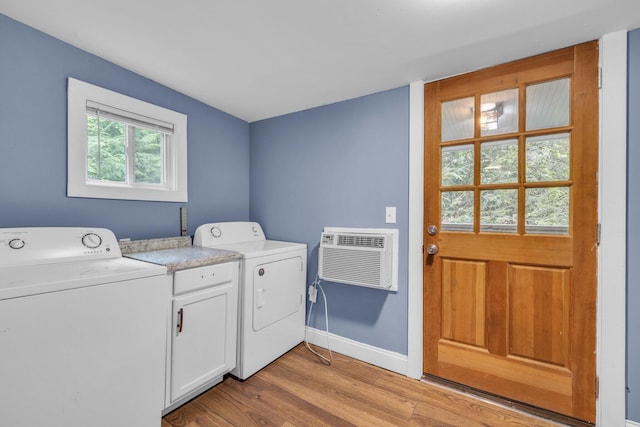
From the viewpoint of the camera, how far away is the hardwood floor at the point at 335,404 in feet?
4.93

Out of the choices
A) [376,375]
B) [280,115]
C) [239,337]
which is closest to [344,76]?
[280,115]

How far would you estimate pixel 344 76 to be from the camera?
189 cm

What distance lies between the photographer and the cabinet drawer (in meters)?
1.50

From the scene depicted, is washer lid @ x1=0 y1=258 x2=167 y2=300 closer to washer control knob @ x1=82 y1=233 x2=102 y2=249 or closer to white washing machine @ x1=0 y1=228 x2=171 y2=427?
white washing machine @ x1=0 y1=228 x2=171 y2=427

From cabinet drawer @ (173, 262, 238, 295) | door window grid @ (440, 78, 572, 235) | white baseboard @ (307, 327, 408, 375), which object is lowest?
white baseboard @ (307, 327, 408, 375)

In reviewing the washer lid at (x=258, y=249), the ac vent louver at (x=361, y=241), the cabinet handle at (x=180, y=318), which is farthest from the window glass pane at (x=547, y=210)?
the cabinet handle at (x=180, y=318)

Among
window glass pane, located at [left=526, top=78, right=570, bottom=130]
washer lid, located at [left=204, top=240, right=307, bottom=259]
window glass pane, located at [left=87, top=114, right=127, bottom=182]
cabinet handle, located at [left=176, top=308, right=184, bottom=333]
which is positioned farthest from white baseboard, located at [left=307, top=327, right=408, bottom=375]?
window glass pane, located at [left=87, top=114, right=127, bottom=182]

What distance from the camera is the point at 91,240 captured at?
1.56 m

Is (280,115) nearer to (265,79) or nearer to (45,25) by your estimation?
(265,79)

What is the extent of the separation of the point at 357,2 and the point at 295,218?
1.65 metres

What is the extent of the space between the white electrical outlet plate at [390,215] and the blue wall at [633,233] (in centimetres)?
118

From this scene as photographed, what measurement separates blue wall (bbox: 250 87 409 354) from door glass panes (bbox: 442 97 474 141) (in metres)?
0.26

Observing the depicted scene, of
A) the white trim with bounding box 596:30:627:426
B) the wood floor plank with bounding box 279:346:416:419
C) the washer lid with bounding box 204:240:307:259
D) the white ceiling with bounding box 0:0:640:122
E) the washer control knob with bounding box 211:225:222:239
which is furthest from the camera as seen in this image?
the washer control knob with bounding box 211:225:222:239

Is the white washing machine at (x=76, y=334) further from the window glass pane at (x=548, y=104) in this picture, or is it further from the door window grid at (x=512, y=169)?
the window glass pane at (x=548, y=104)
